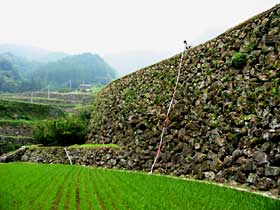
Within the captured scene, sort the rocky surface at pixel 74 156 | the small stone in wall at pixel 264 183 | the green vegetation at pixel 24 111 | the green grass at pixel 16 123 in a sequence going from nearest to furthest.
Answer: the small stone in wall at pixel 264 183, the rocky surface at pixel 74 156, the green grass at pixel 16 123, the green vegetation at pixel 24 111

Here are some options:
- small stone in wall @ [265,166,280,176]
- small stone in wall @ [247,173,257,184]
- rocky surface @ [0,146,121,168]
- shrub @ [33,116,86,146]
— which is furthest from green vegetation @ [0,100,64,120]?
small stone in wall @ [265,166,280,176]

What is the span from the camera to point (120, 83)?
89.5ft

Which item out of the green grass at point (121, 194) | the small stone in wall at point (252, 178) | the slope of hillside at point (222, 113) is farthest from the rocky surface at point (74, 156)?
the small stone in wall at point (252, 178)

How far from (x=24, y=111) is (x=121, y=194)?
112 ft

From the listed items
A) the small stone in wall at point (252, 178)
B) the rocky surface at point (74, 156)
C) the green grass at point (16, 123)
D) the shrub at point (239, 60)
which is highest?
the shrub at point (239, 60)

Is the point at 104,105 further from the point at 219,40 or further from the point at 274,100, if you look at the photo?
the point at 274,100

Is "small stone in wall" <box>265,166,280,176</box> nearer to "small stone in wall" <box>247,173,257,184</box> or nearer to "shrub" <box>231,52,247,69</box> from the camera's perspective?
"small stone in wall" <box>247,173,257,184</box>

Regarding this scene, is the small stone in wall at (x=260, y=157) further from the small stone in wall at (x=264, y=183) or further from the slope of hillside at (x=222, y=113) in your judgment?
the small stone in wall at (x=264, y=183)

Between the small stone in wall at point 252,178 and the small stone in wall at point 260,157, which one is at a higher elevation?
the small stone in wall at point 260,157

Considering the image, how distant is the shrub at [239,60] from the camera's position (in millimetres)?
14875

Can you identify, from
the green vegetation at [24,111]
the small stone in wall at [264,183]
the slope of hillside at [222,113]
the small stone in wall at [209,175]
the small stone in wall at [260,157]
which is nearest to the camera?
the small stone in wall at [264,183]

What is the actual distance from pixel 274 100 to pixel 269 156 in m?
1.78

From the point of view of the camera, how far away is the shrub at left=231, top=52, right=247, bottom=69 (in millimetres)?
14875

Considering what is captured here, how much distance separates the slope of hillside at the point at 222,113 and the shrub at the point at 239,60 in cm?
4
